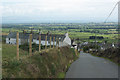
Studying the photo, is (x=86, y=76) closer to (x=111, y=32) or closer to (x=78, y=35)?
(x=111, y=32)

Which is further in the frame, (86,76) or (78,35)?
(78,35)

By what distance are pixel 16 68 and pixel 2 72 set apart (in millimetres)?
867

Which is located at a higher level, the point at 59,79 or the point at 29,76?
the point at 29,76

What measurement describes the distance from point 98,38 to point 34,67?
100618 mm

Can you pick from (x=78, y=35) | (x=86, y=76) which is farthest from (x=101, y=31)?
(x=86, y=76)

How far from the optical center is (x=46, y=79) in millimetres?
9562

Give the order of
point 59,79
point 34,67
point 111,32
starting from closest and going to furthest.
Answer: point 34,67 → point 59,79 → point 111,32

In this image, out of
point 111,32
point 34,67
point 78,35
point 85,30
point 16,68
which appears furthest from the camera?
point 85,30

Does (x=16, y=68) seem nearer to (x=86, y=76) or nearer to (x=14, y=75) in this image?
(x=14, y=75)

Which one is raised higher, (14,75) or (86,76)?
(14,75)

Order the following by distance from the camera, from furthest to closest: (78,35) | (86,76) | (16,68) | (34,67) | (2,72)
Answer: (78,35), (86,76), (34,67), (16,68), (2,72)

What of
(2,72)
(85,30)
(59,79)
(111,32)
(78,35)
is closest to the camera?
(2,72)

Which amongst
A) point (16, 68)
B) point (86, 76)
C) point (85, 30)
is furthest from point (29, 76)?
point (85, 30)

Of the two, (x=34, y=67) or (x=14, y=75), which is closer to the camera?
(x=14, y=75)
